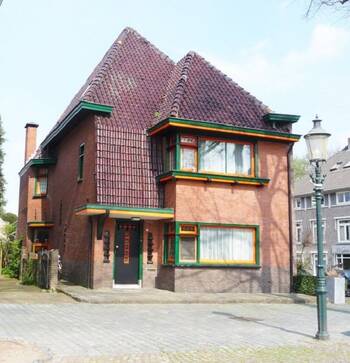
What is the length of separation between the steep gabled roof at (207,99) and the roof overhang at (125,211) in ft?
11.4

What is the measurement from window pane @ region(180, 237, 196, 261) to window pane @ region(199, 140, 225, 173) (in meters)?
2.63

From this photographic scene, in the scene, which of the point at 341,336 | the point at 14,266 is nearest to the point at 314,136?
the point at 341,336

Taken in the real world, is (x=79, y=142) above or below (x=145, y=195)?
above

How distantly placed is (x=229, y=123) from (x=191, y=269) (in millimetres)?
5679

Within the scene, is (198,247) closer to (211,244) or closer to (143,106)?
(211,244)

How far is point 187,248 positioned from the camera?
58.8ft

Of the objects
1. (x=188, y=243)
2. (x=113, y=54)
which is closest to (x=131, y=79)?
(x=113, y=54)

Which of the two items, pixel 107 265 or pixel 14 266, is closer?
pixel 107 265

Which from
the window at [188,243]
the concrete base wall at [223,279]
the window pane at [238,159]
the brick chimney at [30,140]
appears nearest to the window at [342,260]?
the concrete base wall at [223,279]

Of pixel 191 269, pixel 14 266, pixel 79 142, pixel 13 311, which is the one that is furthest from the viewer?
pixel 14 266

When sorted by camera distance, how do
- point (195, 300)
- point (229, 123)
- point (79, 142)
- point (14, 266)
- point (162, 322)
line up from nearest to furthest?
point (162, 322)
point (195, 300)
point (229, 123)
point (79, 142)
point (14, 266)

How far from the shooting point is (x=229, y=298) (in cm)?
1645

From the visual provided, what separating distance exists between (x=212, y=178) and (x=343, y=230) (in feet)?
112

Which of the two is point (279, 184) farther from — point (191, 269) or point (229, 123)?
point (191, 269)
